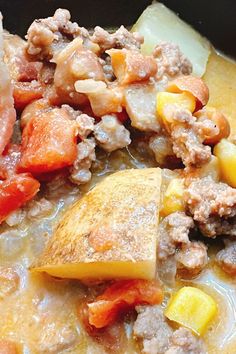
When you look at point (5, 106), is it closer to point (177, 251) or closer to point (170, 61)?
point (170, 61)

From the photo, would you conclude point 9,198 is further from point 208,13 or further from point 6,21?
point 208,13

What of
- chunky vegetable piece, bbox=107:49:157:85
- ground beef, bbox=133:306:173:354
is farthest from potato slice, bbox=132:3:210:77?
ground beef, bbox=133:306:173:354

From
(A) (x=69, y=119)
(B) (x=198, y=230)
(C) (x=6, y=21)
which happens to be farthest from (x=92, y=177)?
(C) (x=6, y=21)

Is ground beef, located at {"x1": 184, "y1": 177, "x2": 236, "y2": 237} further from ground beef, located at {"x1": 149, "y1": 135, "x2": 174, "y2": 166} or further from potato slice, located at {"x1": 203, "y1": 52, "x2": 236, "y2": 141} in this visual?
potato slice, located at {"x1": 203, "y1": 52, "x2": 236, "y2": 141}

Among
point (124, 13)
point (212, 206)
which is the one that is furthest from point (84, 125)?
point (124, 13)

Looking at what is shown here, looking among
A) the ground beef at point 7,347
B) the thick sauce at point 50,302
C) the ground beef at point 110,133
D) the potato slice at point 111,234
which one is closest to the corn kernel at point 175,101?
the ground beef at point 110,133
